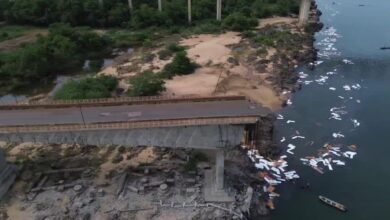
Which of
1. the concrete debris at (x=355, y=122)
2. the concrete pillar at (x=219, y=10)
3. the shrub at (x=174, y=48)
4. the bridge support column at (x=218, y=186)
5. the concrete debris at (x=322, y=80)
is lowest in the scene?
the concrete debris at (x=355, y=122)

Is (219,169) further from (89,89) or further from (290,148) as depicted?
(89,89)

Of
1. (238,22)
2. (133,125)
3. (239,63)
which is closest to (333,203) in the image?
(133,125)

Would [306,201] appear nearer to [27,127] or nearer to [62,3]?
[27,127]

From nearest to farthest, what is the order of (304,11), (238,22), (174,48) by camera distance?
(174,48)
(238,22)
(304,11)

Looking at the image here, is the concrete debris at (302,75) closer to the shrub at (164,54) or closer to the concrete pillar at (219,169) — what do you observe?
the shrub at (164,54)

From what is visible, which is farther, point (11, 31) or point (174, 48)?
point (11, 31)

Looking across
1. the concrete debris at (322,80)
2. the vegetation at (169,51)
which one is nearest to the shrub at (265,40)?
the concrete debris at (322,80)

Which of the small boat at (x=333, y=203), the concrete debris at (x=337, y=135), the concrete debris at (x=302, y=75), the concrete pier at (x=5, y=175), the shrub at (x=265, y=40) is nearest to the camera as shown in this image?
the small boat at (x=333, y=203)
